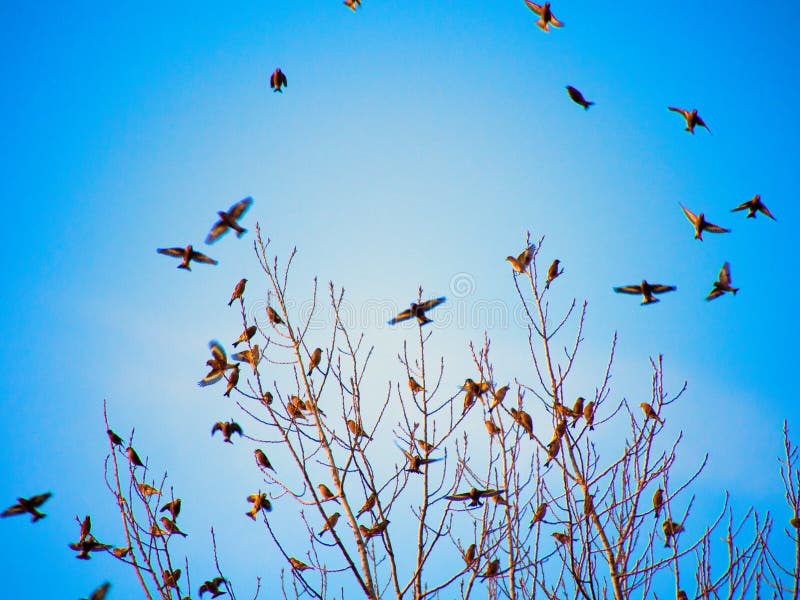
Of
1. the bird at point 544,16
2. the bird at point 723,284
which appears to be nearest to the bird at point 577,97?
the bird at point 544,16

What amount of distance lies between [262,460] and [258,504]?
1.38ft

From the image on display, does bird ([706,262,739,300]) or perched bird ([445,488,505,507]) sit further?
bird ([706,262,739,300])

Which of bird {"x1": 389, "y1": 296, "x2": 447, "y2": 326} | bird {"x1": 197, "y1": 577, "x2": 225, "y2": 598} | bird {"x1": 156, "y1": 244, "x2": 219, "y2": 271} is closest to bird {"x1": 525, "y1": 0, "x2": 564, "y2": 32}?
bird {"x1": 389, "y1": 296, "x2": 447, "y2": 326}

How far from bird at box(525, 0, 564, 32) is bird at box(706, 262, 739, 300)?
2.94 meters

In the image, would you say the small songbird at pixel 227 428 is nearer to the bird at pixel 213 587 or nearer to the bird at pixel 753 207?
the bird at pixel 213 587

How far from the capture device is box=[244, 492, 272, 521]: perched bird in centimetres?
479

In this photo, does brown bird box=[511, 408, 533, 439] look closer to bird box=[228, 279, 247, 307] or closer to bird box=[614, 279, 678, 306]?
bird box=[614, 279, 678, 306]

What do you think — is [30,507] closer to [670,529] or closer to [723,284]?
[670,529]

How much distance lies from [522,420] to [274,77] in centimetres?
470

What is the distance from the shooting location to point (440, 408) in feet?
15.0

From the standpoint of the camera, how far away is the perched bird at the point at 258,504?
4785mm

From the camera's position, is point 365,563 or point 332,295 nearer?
point 365,563

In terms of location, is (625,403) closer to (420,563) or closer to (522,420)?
(522,420)

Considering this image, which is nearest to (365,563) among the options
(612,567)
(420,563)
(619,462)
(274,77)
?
(420,563)
